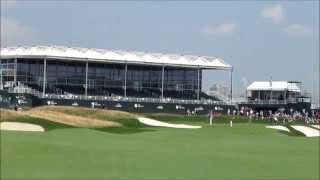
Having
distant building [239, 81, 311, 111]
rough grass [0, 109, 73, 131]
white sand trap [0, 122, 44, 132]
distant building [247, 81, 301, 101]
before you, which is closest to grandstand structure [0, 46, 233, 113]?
distant building [239, 81, 311, 111]

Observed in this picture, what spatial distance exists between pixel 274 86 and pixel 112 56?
41.8 metres

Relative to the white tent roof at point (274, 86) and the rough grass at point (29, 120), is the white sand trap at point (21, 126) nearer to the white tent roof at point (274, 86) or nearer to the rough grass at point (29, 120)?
the rough grass at point (29, 120)

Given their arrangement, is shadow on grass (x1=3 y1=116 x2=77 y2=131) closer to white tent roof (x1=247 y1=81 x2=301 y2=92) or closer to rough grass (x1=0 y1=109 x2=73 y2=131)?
rough grass (x1=0 y1=109 x2=73 y2=131)

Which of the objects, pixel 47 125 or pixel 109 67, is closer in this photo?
pixel 47 125

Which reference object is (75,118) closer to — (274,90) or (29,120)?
(29,120)

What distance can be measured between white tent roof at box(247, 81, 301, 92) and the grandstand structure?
12.8m

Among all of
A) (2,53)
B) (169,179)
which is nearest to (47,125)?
(169,179)

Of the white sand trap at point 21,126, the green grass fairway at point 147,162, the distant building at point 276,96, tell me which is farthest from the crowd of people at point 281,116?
the green grass fairway at point 147,162

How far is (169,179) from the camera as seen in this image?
20609 mm

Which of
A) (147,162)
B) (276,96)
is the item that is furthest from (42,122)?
(276,96)

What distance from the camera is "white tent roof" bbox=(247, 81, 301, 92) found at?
15512 cm

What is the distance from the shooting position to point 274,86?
15700 cm

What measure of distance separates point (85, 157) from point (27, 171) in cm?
448

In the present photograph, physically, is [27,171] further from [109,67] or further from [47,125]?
[109,67]
